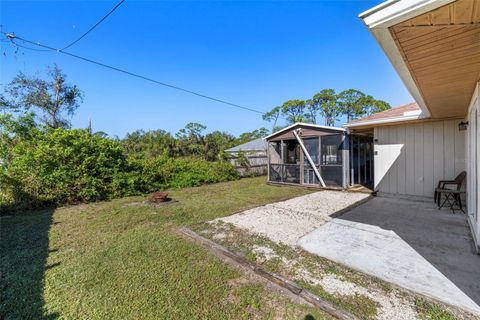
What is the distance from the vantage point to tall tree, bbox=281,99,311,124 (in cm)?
3512

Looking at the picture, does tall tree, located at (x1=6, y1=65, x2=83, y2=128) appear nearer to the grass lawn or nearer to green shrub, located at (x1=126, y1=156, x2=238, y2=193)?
green shrub, located at (x1=126, y1=156, x2=238, y2=193)

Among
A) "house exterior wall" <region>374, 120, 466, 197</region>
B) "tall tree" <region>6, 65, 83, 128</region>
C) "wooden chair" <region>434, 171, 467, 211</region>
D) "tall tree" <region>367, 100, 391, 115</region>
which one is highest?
"tall tree" <region>367, 100, 391, 115</region>

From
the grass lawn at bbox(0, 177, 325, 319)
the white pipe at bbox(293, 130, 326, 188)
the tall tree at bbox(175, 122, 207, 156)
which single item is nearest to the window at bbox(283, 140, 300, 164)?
the white pipe at bbox(293, 130, 326, 188)

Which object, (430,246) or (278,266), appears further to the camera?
(430,246)

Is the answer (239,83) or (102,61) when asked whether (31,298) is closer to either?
(102,61)

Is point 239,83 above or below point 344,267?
above

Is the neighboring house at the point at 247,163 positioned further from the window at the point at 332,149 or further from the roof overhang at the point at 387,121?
the roof overhang at the point at 387,121

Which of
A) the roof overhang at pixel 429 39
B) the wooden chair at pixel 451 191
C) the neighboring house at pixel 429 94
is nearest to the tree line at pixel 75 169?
the neighboring house at pixel 429 94

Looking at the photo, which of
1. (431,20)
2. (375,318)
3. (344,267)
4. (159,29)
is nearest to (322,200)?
(344,267)

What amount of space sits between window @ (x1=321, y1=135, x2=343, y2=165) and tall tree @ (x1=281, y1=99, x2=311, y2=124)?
28.5 m

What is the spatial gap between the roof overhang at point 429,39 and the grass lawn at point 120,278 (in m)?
2.42

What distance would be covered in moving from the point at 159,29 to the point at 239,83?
8.35m

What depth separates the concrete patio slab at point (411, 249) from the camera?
214 centimetres

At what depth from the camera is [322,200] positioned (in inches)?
245
